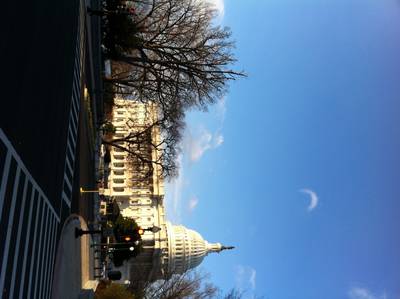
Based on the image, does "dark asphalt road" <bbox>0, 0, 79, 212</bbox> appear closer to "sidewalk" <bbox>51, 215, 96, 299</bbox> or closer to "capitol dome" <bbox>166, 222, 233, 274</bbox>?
"sidewalk" <bbox>51, 215, 96, 299</bbox>

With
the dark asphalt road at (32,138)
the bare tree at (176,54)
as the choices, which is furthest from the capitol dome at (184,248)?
the dark asphalt road at (32,138)

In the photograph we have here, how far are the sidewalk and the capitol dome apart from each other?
140 ft

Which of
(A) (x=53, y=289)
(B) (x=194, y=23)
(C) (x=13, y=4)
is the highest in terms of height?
(B) (x=194, y=23)

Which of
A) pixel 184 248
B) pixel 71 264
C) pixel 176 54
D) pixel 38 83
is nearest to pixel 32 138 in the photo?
pixel 38 83

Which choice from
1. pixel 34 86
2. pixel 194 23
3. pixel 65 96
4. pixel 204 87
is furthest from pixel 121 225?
pixel 34 86

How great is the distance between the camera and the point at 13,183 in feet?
30.6

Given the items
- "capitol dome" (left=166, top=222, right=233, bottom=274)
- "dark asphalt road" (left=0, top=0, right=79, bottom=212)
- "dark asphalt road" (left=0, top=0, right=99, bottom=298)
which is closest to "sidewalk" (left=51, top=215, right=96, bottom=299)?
"dark asphalt road" (left=0, top=0, right=99, bottom=298)

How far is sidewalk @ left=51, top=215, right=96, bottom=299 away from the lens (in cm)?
1470

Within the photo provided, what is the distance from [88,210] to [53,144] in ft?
35.6

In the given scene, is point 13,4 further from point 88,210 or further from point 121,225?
point 121,225

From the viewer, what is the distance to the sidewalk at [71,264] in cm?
1470

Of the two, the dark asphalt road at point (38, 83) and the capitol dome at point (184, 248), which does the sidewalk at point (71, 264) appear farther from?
the capitol dome at point (184, 248)

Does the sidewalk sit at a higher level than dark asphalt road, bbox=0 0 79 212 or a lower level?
lower

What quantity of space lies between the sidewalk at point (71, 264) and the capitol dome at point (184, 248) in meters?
42.7
